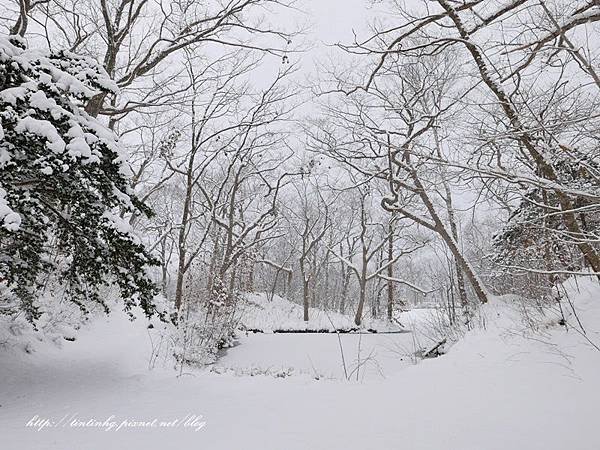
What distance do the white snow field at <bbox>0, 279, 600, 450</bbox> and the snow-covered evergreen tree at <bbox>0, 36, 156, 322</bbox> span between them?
103 centimetres

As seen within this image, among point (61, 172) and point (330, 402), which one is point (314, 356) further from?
point (61, 172)

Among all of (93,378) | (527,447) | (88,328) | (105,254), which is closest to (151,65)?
(105,254)

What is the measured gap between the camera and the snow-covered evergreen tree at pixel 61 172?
3111 mm

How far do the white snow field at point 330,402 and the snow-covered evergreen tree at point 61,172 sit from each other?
1.03 metres

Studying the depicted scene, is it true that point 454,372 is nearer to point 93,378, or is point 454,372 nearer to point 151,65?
point 93,378

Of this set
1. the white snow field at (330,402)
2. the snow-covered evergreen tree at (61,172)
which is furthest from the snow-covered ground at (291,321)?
the snow-covered evergreen tree at (61,172)

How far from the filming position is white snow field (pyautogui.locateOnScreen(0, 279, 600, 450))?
8.32 ft

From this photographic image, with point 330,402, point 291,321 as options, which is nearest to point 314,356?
point 330,402

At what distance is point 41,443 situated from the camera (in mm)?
2494

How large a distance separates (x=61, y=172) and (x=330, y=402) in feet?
10.8

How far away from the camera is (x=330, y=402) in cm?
358

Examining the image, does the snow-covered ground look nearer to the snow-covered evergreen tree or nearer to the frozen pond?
the frozen pond

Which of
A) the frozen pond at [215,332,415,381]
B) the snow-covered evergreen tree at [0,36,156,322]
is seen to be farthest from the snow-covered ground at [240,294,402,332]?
the snow-covered evergreen tree at [0,36,156,322]

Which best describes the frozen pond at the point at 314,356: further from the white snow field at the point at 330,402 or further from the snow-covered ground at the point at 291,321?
the snow-covered ground at the point at 291,321
